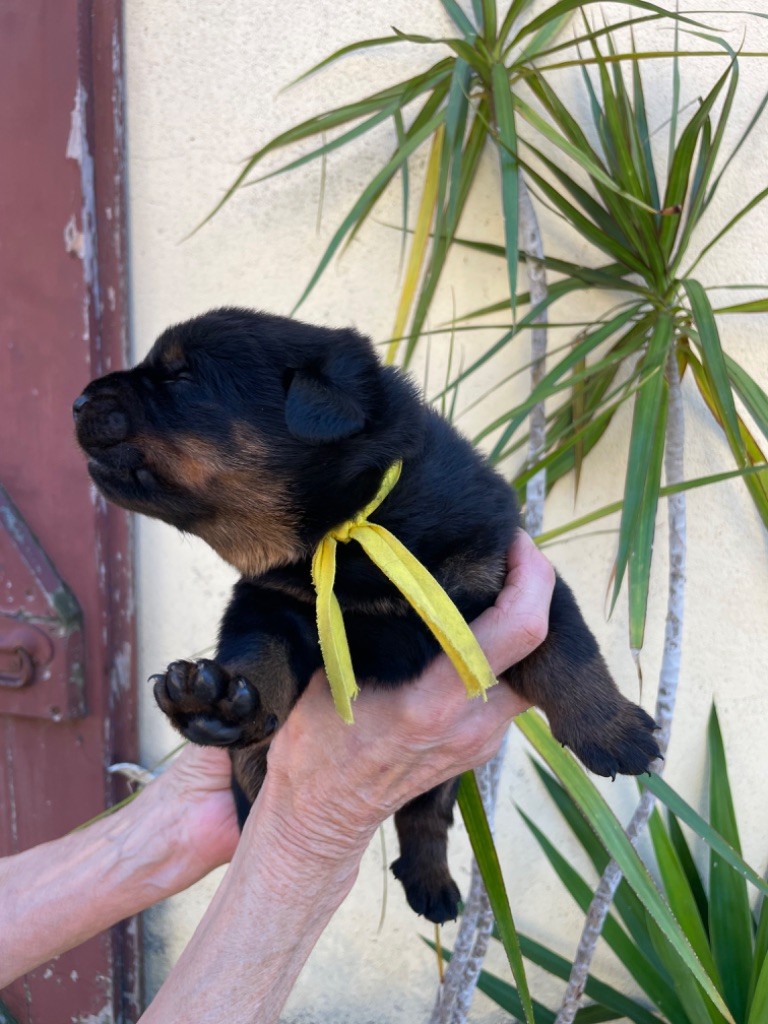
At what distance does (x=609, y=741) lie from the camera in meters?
1.62

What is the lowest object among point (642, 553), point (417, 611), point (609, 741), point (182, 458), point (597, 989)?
point (597, 989)

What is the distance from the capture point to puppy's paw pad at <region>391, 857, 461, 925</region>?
1981mm

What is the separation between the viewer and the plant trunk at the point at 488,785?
2.32 m

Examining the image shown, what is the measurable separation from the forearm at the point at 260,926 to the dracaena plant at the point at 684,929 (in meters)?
1.14

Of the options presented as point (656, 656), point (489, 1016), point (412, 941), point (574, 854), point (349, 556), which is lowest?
→ point (489, 1016)

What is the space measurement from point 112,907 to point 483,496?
1219 millimetres

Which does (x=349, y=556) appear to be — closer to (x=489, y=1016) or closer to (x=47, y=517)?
(x=47, y=517)

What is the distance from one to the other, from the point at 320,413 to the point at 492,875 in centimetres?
96

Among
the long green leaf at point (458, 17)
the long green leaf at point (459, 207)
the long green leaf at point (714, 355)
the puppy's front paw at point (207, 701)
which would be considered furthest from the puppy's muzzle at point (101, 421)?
the long green leaf at point (458, 17)

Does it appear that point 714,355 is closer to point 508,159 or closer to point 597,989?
point 508,159

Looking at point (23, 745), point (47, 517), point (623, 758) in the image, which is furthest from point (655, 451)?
point (23, 745)

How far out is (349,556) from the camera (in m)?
1.56

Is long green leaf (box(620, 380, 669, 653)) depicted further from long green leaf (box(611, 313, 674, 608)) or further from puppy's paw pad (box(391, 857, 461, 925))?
puppy's paw pad (box(391, 857, 461, 925))

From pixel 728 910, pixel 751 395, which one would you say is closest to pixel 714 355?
pixel 751 395
